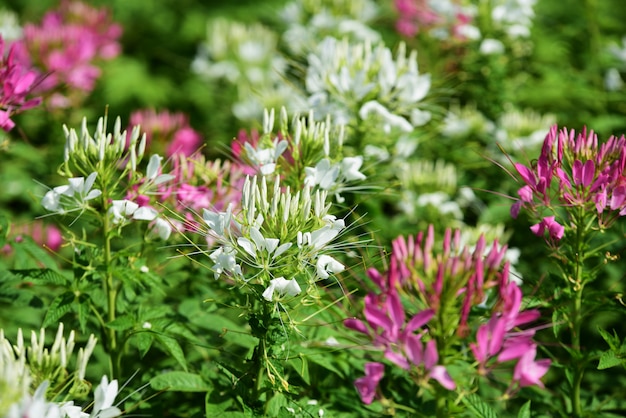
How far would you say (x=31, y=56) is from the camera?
401 centimetres

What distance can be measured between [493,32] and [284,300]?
234cm

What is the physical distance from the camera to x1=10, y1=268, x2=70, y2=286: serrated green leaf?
2.23m

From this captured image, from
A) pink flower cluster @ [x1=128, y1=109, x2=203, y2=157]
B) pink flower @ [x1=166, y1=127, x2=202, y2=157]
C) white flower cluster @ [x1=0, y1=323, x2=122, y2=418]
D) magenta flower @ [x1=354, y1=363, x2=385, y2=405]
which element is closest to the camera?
white flower cluster @ [x1=0, y1=323, x2=122, y2=418]

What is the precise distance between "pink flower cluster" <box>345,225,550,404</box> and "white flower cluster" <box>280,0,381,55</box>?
2.40 m

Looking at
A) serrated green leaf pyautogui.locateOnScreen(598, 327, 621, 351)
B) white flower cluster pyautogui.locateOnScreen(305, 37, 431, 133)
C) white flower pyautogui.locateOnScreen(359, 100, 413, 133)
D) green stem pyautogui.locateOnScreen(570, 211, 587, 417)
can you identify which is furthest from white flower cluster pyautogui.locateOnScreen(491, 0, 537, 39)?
serrated green leaf pyautogui.locateOnScreen(598, 327, 621, 351)

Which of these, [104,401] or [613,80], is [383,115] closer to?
[104,401]

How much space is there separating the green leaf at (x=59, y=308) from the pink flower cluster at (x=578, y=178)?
1347 mm

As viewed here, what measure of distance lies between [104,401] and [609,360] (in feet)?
4.50

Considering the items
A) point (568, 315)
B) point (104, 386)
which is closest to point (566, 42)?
point (568, 315)

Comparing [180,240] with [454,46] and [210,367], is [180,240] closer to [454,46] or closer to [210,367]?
[210,367]

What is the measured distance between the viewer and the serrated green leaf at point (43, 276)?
2.23 m

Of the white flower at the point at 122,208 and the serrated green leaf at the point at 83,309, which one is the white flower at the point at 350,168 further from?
the serrated green leaf at the point at 83,309

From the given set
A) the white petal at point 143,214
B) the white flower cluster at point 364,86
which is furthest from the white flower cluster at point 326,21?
the white petal at point 143,214

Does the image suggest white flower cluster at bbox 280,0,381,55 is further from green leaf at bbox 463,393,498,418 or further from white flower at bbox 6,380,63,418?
white flower at bbox 6,380,63,418
